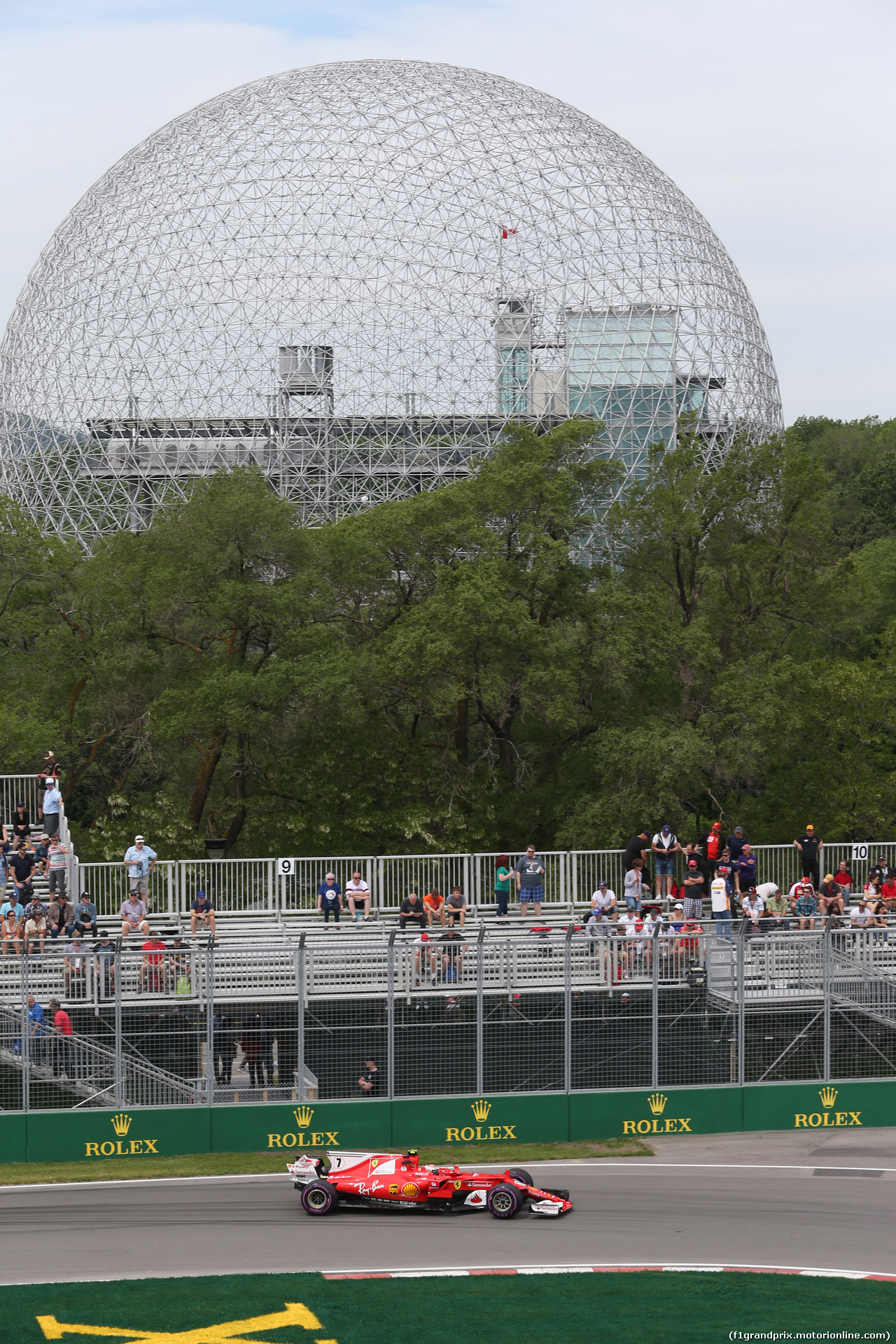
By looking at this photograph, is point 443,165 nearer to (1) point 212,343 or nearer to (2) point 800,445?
(1) point 212,343

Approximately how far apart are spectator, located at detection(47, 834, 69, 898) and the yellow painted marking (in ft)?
42.3

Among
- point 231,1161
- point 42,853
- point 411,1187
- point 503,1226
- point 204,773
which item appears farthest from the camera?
point 204,773

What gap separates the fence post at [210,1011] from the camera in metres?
21.1

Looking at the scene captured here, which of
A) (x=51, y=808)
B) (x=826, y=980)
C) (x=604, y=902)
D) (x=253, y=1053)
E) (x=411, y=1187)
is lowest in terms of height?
(x=411, y=1187)

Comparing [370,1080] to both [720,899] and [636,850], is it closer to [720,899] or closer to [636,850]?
[720,899]

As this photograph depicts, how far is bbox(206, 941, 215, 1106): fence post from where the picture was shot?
21078 millimetres

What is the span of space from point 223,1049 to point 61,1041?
2.34 meters

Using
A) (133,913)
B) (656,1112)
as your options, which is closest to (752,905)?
(656,1112)

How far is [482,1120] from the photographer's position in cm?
2228

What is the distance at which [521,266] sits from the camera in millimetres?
51750

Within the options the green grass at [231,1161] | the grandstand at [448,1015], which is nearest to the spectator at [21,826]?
the grandstand at [448,1015]

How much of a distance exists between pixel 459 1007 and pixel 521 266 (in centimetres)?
3570

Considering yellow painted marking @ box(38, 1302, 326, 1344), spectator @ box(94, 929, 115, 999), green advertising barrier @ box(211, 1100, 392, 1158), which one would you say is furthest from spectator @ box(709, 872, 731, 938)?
yellow painted marking @ box(38, 1302, 326, 1344)

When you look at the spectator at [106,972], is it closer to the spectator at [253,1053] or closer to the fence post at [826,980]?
the spectator at [253,1053]
